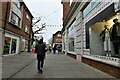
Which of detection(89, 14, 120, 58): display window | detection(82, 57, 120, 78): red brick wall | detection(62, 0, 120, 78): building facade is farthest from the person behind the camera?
detection(89, 14, 120, 58): display window

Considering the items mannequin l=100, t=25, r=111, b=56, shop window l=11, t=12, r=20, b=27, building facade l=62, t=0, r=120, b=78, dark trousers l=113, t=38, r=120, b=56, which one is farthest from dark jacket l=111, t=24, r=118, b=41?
shop window l=11, t=12, r=20, b=27

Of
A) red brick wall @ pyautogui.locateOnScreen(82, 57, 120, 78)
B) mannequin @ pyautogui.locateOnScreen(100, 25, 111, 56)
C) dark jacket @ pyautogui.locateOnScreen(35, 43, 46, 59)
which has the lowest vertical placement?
red brick wall @ pyautogui.locateOnScreen(82, 57, 120, 78)

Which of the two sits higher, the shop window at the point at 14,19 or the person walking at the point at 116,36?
the shop window at the point at 14,19

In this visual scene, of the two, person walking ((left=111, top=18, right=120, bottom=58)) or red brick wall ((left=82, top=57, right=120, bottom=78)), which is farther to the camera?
person walking ((left=111, top=18, right=120, bottom=58))

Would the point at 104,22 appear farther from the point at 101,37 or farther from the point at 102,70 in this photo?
the point at 102,70

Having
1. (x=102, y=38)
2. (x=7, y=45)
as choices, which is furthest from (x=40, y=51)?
(x=7, y=45)

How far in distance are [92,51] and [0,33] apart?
10334mm

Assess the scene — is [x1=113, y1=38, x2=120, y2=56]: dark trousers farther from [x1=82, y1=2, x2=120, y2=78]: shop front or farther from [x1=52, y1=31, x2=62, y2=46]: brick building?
[x1=52, y1=31, x2=62, y2=46]: brick building

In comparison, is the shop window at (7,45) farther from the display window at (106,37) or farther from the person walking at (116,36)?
the person walking at (116,36)

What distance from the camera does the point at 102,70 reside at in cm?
810

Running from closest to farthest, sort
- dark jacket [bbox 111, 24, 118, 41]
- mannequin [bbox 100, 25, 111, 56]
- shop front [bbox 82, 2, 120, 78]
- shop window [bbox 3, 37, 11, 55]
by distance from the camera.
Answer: shop front [bbox 82, 2, 120, 78] → dark jacket [bbox 111, 24, 118, 41] → mannequin [bbox 100, 25, 111, 56] → shop window [bbox 3, 37, 11, 55]

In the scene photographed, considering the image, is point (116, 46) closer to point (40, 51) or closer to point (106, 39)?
point (106, 39)

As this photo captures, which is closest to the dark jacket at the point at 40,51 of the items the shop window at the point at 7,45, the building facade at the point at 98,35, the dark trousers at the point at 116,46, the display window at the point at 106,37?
the building facade at the point at 98,35

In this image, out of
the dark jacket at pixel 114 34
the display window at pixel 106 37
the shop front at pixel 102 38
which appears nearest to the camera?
the shop front at pixel 102 38
